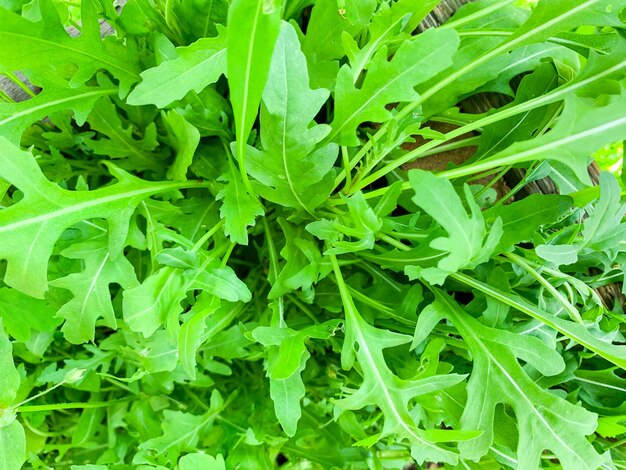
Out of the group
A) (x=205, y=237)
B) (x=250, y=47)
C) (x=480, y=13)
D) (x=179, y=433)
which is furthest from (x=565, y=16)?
(x=179, y=433)

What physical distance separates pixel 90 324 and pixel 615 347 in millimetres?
527

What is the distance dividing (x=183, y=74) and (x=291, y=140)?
0.38 ft

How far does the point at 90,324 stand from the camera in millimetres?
573

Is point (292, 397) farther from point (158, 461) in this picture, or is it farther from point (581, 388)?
point (581, 388)

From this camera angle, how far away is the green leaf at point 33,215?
1.58ft

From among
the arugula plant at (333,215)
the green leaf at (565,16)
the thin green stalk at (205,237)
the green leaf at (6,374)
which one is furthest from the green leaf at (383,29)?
the green leaf at (6,374)

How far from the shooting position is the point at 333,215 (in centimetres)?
61

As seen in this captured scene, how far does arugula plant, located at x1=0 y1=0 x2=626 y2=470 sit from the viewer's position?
1.59ft

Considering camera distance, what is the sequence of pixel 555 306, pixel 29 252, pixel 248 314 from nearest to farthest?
1. pixel 29 252
2. pixel 555 306
3. pixel 248 314

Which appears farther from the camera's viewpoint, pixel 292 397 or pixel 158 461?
pixel 158 461

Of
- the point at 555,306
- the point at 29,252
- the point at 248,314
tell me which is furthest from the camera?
the point at 248,314

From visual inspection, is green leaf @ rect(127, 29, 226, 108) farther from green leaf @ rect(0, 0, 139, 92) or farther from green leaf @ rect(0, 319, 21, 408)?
green leaf @ rect(0, 319, 21, 408)

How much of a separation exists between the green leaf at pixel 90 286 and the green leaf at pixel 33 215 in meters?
0.05

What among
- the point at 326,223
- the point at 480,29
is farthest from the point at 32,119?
the point at 480,29
